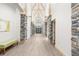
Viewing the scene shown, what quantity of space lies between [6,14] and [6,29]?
864mm

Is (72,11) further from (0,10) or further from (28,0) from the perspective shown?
(0,10)

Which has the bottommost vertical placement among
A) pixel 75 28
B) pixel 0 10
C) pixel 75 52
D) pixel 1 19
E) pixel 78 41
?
pixel 75 52

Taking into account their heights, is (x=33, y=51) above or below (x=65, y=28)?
below

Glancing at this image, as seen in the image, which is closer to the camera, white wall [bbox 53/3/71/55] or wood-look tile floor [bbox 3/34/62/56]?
white wall [bbox 53/3/71/55]

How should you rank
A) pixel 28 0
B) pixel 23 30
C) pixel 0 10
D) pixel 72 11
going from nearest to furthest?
1. pixel 72 11
2. pixel 28 0
3. pixel 0 10
4. pixel 23 30

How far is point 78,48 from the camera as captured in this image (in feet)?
14.3

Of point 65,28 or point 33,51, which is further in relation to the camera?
point 33,51

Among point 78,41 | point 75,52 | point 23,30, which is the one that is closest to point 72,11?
point 78,41

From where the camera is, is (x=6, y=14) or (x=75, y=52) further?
(x=6, y=14)

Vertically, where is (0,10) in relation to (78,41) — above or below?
above

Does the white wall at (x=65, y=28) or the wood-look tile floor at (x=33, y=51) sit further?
the wood-look tile floor at (x=33, y=51)

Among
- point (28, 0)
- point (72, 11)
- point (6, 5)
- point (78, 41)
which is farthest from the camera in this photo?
point (6, 5)

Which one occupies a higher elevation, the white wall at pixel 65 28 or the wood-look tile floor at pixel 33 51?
the white wall at pixel 65 28

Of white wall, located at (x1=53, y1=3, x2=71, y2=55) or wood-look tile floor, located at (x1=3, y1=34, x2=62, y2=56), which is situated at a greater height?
white wall, located at (x1=53, y1=3, x2=71, y2=55)
